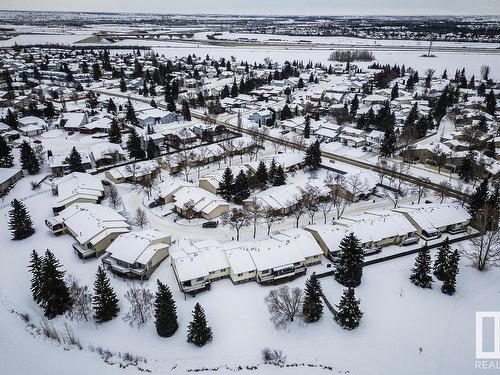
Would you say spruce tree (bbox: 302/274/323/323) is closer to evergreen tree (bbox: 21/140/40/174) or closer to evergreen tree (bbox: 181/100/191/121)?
evergreen tree (bbox: 21/140/40/174)

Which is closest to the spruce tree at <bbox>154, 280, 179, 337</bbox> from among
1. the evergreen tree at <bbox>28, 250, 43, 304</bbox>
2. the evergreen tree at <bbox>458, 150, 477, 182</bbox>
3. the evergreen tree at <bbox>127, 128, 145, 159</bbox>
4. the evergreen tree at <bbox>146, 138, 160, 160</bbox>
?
the evergreen tree at <bbox>28, 250, 43, 304</bbox>

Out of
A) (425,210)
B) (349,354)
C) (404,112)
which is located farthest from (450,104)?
(349,354)

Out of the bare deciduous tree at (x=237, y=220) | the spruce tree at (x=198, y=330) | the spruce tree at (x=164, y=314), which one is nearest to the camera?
the spruce tree at (x=198, y=330)

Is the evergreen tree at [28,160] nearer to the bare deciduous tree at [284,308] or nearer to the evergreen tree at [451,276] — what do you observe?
the bare deciduous tree at [284,308]

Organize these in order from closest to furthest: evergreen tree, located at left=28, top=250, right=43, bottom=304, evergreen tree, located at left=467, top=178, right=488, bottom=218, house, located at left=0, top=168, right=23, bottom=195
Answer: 1. evergreen tree, located at left=28, top=250, right=43, bottom=304
2. evergreen tree, located at left=467, top=178, right=488, bottom=218
3. house, located at left=0, top=168, right=23, bottom=195

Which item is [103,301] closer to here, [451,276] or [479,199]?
[451,276]

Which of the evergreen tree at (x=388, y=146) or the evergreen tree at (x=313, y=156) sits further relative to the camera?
the evergreen tree at (x=388, y=146)

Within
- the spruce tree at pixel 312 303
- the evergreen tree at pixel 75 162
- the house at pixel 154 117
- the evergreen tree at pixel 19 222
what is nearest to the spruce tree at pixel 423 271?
the spruce tree at pixel 312 303
